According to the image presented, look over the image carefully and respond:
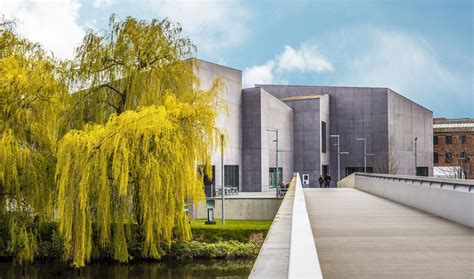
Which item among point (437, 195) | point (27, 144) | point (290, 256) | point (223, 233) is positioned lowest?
point (223, 233)

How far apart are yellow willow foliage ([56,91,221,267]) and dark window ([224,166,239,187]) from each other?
28.0 metres

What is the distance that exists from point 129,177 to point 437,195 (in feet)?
42.1

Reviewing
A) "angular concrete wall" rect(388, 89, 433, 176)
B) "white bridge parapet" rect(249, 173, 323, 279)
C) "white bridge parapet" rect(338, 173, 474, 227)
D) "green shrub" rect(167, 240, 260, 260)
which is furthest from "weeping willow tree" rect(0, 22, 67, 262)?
"angular concrete wall" rect(388, 89, 433, 176)

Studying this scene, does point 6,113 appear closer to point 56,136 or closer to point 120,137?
point 56,136

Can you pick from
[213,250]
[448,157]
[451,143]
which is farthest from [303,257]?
[451,143]

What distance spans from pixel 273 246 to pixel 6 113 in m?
20.9

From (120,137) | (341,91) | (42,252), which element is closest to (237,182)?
(341,91)

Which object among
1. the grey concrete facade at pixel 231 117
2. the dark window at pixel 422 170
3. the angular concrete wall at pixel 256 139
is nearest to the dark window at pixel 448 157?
the dark window at pixel 422 170

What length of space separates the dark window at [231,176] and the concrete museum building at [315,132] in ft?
0.22

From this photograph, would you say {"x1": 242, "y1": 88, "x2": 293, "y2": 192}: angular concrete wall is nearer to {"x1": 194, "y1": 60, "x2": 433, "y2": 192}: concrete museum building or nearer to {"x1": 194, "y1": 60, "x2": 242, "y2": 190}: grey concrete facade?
{"x1": 194, "y1": 60, "x2": 433, "y2": 192}: concrete museum building

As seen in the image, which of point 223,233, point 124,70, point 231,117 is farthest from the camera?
point 231,117

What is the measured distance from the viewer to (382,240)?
9008mm

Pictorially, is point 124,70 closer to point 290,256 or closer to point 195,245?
point 195,245

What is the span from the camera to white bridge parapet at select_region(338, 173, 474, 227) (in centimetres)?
1091
